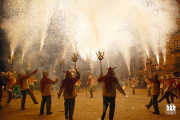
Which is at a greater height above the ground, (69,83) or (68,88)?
(69,83)

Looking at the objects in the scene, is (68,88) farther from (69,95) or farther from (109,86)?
(109,86)

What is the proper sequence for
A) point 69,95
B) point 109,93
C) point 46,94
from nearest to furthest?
1. point 109,93
2. point 69,95
3. point 46,94

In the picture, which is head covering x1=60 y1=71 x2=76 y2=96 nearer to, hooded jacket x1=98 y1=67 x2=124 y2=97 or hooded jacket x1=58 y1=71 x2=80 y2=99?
hooded jacket x1=58 y1=71 x2=80 y2=99

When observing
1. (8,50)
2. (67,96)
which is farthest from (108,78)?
(8,50)

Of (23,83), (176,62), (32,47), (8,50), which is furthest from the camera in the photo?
(176,62)

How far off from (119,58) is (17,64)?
73.5ft

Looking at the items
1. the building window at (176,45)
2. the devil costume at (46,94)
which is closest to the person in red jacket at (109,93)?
the devil costume at (46,94)

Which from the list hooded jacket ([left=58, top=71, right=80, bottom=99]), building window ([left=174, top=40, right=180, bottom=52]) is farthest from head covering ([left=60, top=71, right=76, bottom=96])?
building window ([left=174, top=40, right=180, bottom=52])

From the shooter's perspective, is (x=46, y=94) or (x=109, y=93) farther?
(x=46, y=94)

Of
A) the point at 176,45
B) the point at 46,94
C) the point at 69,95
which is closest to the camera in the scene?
the point at 69,95

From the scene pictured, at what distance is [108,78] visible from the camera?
206 inches

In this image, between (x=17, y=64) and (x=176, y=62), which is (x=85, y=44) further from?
(x=176, y=62)

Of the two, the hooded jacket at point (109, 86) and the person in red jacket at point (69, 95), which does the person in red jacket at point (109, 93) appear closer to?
the hooded jacket at point (109, 86)

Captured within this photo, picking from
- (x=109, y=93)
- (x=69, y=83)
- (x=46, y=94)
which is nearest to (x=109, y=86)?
(x=109, y=93)
